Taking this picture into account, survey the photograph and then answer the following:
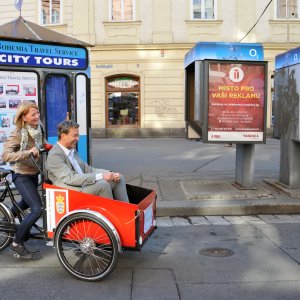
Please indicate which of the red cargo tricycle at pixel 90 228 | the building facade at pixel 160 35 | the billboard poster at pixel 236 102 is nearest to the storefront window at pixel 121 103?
the building facade at pixel 160 35

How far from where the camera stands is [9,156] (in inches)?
165

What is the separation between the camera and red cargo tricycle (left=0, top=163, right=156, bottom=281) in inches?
147

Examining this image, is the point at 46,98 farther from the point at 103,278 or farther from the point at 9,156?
the point at 103,278

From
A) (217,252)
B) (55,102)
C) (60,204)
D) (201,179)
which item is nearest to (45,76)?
(55,102)

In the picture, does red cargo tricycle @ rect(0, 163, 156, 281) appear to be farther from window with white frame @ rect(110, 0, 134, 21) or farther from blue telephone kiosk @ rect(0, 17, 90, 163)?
window with white frame @ rect(110, 0, 134, 21)

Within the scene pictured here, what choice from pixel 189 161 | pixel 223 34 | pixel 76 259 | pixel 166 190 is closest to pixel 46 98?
pixel 166 190

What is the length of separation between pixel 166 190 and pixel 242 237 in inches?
89.5

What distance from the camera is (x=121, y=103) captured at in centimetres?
1883

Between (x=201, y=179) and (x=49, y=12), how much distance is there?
44.6 ft

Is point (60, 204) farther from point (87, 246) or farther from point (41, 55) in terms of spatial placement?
point (41, 55)

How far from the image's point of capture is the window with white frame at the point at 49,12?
60.9 feet

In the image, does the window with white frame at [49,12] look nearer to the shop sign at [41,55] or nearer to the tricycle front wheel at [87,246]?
the shop sign at [41,55]

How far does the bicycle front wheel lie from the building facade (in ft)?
45.4

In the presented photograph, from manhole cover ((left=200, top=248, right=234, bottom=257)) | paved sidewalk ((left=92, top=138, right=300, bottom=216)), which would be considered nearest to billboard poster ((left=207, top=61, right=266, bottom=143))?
→ paved sidewalk ((left=92, top=138, right=300, bottom=216))
